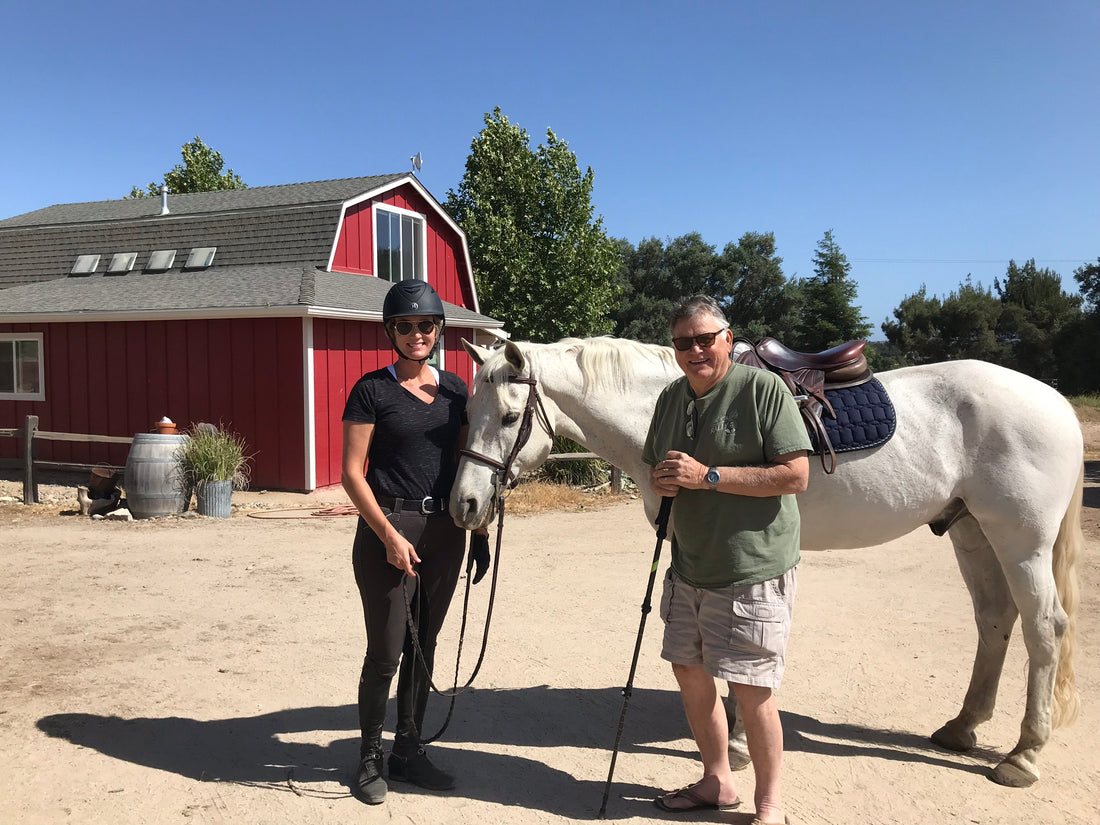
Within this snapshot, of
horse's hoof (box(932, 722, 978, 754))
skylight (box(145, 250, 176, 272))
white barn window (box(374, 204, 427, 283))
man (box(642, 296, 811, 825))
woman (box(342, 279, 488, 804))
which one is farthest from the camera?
white barn window (box(374, 204, 427, 283))

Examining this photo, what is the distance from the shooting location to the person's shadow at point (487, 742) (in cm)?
317

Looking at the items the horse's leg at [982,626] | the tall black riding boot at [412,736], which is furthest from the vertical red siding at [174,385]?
the horse's leg at [982,626]

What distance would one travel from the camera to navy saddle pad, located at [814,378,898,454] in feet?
10.9

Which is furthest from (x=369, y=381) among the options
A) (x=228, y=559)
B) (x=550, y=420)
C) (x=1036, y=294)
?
(x=1036, y=294)

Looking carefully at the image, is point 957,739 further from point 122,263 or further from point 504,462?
point 122,263

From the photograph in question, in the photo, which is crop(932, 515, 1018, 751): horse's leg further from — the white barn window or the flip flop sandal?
the white barn window

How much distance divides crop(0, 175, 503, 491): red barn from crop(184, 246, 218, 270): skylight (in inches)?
1.4

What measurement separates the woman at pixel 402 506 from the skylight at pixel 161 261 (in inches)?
506

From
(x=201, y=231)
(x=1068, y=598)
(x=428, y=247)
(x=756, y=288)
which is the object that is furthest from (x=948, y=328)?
(x=1068, y=598)

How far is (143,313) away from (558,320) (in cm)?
1596

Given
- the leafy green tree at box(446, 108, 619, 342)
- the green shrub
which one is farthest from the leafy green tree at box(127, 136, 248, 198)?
the green shrub

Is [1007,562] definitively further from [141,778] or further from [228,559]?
[228,559]

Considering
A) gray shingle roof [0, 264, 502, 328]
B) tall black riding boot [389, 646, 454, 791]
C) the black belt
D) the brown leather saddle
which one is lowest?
tall black riding boot [389, 646, 454, 791]

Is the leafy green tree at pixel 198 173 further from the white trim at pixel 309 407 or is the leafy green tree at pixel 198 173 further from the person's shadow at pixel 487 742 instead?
the person's shadow at pixel 487 742
